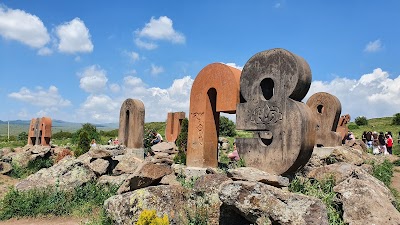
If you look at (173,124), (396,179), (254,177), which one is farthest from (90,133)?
(254,177)

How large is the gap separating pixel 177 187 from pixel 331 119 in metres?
10.2

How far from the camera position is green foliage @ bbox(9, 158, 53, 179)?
1312 cm

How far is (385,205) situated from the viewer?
5.00m

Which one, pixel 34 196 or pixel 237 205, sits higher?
pixel 237 205

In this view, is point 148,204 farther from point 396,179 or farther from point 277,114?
point 396,179

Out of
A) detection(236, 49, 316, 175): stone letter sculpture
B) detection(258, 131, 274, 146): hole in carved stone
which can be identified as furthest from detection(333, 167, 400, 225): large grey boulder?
detection(258, 131, 274, 146): hole in carved stone

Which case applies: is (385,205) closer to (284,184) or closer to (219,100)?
(284,184)

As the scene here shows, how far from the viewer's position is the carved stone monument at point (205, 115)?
29.2 feet

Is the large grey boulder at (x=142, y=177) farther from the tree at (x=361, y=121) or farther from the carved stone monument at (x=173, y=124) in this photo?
the tree at (x=361, y=121)

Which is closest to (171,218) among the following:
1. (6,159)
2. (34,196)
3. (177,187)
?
(177,187)

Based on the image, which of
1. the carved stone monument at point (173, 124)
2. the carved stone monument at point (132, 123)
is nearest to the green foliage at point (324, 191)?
the carved stone monument at point (132, 123)

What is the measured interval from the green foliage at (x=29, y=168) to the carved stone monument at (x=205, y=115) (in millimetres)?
7248

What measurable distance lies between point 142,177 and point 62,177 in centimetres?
342

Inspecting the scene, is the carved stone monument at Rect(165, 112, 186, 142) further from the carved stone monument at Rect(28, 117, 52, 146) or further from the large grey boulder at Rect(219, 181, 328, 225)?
the large grey boulder at Rect(219, 181, 328, 225)
